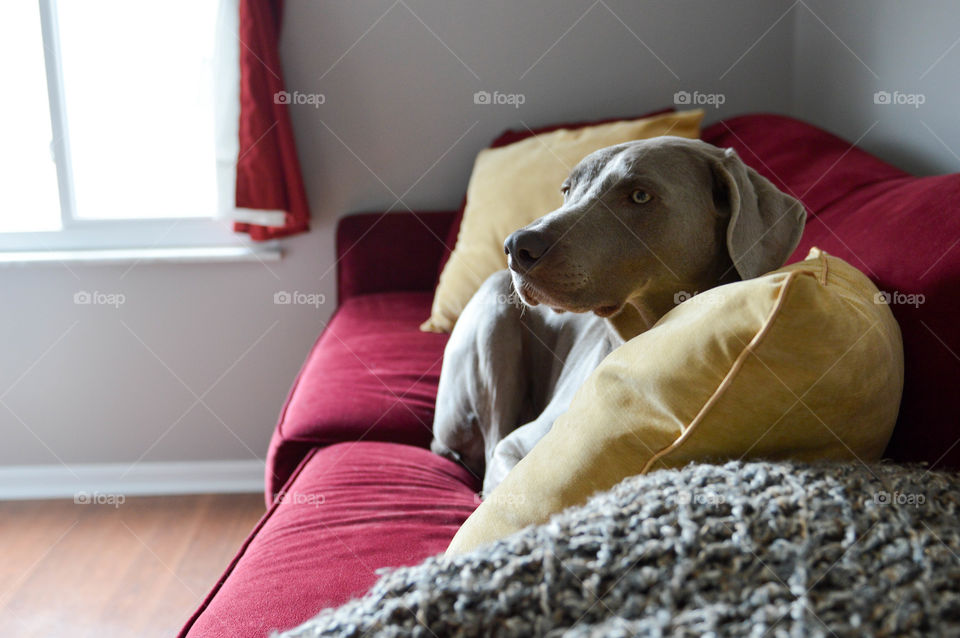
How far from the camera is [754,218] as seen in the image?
1.26 metres

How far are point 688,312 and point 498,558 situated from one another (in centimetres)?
40

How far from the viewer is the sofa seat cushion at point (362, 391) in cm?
195

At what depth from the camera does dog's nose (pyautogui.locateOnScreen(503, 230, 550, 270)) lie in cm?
122

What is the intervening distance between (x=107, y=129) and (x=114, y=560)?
152 cm

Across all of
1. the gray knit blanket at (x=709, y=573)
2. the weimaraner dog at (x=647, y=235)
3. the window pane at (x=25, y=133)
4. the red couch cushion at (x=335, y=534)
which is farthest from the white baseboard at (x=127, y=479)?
the gray knit blanket at (x=709, y=573)

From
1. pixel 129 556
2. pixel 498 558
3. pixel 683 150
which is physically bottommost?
pixel 129 556

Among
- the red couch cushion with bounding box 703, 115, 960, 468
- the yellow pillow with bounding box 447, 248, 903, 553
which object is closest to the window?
the red couch cushion with bounding box 703, 115, 960, 468

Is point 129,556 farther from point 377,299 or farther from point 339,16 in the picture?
point 339,16

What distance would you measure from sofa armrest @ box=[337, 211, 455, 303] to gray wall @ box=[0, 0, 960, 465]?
0.33 ft

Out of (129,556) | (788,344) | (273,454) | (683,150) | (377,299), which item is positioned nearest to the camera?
(788,344)

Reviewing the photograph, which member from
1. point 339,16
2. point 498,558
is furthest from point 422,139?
point 498,558

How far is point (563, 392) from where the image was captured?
1509 mm

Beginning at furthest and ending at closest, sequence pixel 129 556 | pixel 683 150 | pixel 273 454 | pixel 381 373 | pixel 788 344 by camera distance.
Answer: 1. pixel 129 556
2. pixel 381 373
3. pixel 273 454
4. pixel 683 150
5. pixel 788 344

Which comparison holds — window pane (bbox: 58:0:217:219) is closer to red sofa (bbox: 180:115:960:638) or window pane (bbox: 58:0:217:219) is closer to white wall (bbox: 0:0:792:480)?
white wall (bbox: 0:0:792:480)
